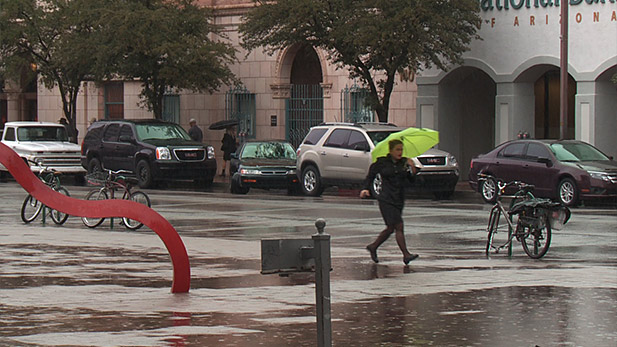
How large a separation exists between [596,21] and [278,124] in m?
12.9

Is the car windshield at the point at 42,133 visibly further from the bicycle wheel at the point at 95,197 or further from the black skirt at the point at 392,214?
the black skirt at the point at 392,214

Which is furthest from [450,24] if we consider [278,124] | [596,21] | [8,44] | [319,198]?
[8,44]

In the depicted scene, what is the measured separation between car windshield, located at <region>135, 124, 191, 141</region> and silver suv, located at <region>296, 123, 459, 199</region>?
197 inches

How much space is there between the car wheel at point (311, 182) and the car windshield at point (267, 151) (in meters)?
1.63

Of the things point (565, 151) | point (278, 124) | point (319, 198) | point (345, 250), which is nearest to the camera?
point (345, 250)

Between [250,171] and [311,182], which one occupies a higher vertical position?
[250,171]

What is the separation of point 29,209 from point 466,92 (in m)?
18.1

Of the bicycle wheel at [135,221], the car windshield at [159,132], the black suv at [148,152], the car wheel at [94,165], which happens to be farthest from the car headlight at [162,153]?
the bicycle wheel at [135,221]

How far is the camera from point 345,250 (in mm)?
16609

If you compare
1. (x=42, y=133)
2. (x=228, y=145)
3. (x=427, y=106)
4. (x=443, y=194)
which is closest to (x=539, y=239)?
(x=443, y=194)

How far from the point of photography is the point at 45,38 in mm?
42062

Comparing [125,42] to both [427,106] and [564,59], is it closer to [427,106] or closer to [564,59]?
[427,106]

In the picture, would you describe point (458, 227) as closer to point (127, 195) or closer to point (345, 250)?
point (345, 250)

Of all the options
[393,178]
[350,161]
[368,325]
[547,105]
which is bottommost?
[368,325]
